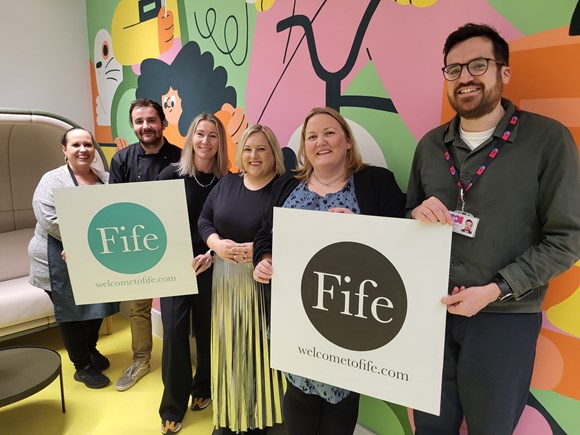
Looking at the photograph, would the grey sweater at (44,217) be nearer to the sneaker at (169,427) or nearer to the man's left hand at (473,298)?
the sneaker at (169,427)

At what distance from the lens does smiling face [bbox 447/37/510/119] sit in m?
1.12

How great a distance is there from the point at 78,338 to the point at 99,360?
0.28m

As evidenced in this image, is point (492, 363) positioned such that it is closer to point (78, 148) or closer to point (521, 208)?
point (521, 208)

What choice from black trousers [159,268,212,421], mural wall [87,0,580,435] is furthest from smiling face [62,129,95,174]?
black trousers [159,268,212,421]

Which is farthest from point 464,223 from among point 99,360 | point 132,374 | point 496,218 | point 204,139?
point 99,360

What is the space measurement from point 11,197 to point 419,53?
3438mm

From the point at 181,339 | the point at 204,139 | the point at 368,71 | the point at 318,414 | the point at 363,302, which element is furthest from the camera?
the point at 181,339

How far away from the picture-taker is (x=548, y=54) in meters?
1.24

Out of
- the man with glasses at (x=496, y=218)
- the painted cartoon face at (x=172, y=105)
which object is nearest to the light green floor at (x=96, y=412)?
the man with glasses at (x=496, y=218)

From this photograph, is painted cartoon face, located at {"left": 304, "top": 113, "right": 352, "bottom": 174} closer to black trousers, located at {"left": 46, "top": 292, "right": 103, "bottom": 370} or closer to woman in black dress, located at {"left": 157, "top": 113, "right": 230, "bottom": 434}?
woman in black dress, located at {"left": 157, "top": 113, "right": 230, "bottom": 434}

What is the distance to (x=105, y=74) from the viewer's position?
349 cm

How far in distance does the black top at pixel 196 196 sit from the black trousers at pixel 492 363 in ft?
4.03

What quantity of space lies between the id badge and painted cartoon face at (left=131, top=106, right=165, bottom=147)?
5.57ft

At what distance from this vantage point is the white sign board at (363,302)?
112cm
